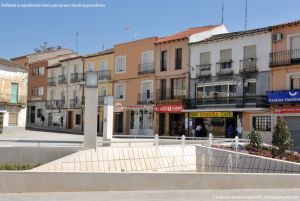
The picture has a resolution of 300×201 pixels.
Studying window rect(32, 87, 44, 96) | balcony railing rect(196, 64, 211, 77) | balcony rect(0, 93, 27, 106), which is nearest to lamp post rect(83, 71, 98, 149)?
balcony railing rect(196, 64, 211, 77)

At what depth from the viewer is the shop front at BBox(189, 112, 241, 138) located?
1451 inches

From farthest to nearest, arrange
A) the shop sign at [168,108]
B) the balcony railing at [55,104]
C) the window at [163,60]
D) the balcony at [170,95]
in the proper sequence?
1. the balcony railing at [55,104]
2. the window at [163,60]
3. the balcony at [170,95]
4. the shop sign at [168,108]

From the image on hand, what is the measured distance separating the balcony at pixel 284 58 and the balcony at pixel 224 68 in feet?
12.8

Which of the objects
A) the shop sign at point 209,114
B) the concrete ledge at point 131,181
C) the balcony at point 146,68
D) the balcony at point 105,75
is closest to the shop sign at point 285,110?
the shop sign at point 209,114

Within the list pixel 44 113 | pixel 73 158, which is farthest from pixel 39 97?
pixel 73 158

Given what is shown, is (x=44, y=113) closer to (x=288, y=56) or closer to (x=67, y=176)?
(x=288, y=56)

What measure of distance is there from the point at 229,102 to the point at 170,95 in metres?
7.20

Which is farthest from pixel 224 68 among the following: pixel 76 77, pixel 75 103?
pixel 75 103

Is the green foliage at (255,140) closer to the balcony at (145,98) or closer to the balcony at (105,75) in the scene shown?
the balcony at (145,98)

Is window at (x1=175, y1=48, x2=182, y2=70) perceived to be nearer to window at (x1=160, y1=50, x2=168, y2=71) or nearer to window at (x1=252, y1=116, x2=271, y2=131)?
window at (x1=160, y1=50, x2=168, y2=71)

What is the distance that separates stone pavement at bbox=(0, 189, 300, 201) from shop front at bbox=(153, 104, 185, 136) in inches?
1150

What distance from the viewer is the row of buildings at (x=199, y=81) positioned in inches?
1335

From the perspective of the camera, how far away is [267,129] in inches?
1367

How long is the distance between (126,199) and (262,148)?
1203 cm
